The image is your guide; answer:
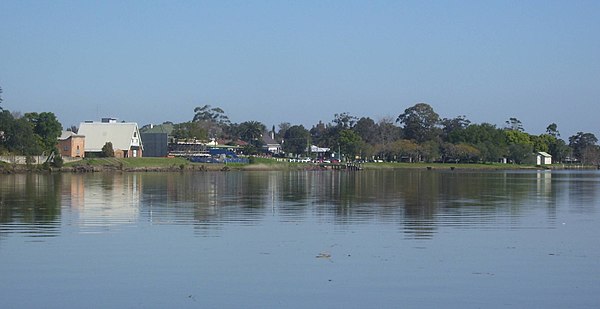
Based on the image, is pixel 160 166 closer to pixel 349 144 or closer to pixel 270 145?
pixel 349 144

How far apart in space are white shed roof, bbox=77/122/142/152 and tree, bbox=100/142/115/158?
4038mm

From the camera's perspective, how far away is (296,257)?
56.6 feet

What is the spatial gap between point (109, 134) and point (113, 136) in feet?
2.40

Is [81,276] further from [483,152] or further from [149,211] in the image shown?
[483,152]

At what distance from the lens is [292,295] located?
13234mm

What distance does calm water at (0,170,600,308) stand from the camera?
13070mm

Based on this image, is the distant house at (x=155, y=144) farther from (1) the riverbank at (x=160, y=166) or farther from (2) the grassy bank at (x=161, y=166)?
(1) the riverbank at (x=160, y=166)

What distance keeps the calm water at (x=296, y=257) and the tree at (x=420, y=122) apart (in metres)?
126

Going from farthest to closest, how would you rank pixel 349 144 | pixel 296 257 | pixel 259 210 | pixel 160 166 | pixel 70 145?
pixel 349 144
pixel 70 145
pixel 160 166
pixel 259 210
pixel 296 257

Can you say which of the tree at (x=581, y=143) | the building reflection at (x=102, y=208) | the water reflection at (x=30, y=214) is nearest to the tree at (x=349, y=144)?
the tree at (x=581, y=143)

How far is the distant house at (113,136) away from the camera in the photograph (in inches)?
4077

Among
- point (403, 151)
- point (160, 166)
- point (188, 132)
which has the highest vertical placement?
point (188, 132)

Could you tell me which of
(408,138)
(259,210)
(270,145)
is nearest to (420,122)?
(408,138)

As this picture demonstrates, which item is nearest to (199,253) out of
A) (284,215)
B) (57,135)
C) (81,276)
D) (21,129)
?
(81,276)
